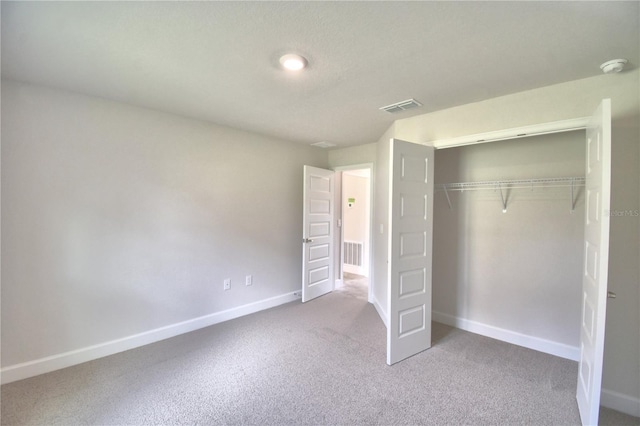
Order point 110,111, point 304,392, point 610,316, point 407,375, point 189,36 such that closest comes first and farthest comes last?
point 189,36
point 610,316
point 304,392
point 407,375
point 110,111

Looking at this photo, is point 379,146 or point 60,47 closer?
point 60,47

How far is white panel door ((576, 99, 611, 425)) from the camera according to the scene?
156 centimetres

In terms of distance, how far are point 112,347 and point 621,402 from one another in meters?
4.24

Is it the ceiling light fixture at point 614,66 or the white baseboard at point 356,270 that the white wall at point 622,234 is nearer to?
the ceiling light fixture at point 614,66

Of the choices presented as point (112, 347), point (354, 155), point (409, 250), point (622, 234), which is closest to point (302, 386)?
point (409, 250)

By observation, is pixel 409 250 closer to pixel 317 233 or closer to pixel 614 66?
pixel 614 66

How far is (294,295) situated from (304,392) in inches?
87.2

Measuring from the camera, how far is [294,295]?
172 inches

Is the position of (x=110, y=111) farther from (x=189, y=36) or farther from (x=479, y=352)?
(x=479, y=352)

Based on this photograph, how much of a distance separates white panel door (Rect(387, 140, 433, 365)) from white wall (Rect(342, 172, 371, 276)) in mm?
3236

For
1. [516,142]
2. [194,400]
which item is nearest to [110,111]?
[194,400]

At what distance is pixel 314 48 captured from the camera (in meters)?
1.75

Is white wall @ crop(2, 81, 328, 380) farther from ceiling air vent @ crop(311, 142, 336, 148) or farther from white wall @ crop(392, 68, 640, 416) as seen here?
white wall @ crop(392, 68, 640, 416)

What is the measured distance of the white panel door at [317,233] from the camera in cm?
423
